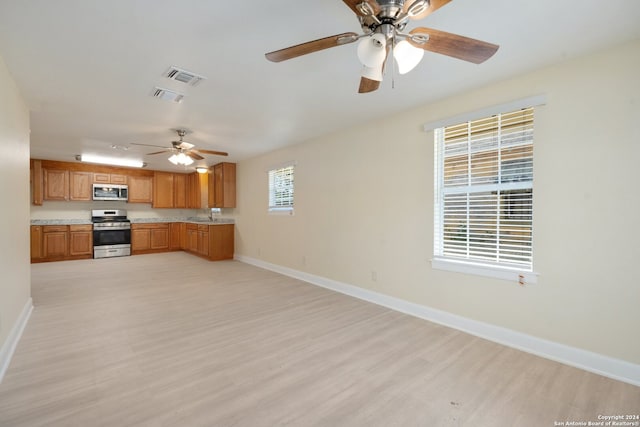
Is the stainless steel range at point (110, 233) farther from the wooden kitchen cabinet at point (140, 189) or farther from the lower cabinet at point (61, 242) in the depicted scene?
the wooden kitchen cabinet at point (140, 189)

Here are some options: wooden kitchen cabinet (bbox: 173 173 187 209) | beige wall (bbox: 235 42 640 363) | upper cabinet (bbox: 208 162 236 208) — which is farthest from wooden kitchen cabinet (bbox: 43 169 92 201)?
beige wall (bbox: 235 42 640 363)

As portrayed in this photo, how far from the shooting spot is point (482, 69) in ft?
8.11

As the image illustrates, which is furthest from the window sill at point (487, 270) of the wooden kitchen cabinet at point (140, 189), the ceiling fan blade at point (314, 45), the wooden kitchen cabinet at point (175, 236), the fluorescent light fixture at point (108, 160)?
the wooden kitchen cabinet at point (140, 189)

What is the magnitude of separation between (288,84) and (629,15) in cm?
241

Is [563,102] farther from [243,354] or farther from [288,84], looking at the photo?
[243,354]

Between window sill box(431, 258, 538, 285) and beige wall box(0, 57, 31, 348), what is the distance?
12.5 ft

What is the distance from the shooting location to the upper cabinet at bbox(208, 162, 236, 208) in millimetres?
→ 6898

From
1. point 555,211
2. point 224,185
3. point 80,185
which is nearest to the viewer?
point 555,211

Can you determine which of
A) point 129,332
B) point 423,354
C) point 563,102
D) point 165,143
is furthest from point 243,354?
point 165,143

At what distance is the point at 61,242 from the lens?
6.80m

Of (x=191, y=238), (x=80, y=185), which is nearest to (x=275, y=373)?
(x=191, y=238)

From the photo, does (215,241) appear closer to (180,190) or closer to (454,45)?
(180,190)

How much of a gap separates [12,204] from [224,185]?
441 cm

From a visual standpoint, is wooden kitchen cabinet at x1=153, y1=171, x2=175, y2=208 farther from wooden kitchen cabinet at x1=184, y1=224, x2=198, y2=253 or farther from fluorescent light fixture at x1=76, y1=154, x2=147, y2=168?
wooden kitchen cabinet at x1=184, y1=224, x2=198, y2=253
